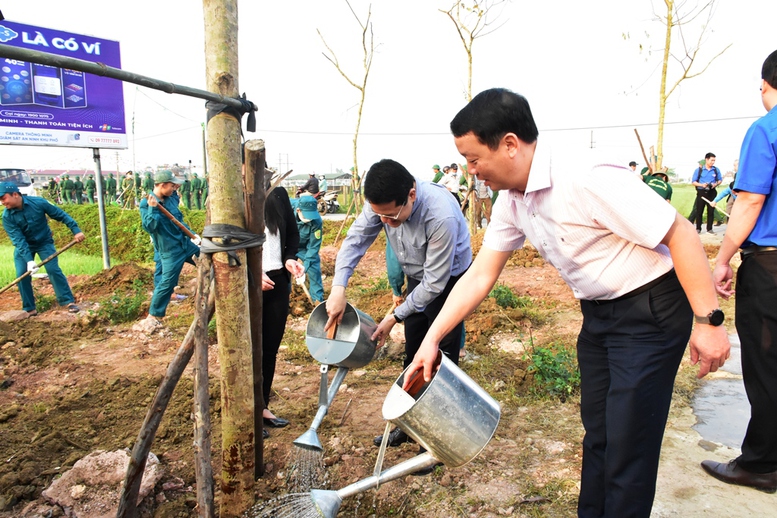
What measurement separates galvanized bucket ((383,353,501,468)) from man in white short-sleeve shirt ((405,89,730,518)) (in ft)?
0.34

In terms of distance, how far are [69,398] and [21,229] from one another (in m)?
3.73

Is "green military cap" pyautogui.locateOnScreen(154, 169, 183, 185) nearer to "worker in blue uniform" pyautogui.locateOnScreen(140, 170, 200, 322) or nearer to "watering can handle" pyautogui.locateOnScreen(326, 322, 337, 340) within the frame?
"worker in blue uniform" pyautogui.locateOnScreen(140, 170, 200, 322)

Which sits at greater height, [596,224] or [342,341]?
[596,224]

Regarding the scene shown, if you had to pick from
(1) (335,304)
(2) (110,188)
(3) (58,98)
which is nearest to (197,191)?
(2) (110,188)

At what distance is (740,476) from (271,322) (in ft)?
8.40

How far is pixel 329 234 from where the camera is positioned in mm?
13719

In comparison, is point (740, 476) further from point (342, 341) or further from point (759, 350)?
point (342, 341)

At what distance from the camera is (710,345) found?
1.59 meters

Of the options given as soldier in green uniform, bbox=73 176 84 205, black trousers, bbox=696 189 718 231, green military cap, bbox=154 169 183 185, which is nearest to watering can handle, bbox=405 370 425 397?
green military cap, bbox=154 169 183 185

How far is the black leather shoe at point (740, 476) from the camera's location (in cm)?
234

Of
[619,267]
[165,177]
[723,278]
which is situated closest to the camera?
[619,267]

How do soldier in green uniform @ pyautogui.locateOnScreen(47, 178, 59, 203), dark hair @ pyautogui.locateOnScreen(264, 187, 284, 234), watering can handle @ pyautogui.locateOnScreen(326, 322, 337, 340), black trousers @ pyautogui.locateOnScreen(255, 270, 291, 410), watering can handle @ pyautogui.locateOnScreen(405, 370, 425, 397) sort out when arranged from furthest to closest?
soldier in green uniform @ pyautogui.locateOnScreen(47, 178, 59, 203) → dark hair @ pyautogui.locateOnScreen(264, 187, 284, 234) → black trousers @ pyautogui.locateOnScreen(255, 270, 291, 410) → watering can handle @ pyautogui.locateOnScreen(326, 322, 337, 340) → watering can handle @ pyautogui.locateOnScreen(405, 370, 425, 397)

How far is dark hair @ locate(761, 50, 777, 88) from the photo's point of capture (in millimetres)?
2178

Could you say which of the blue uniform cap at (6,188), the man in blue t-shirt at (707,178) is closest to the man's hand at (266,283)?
the blue uniform cap at (6,188)
